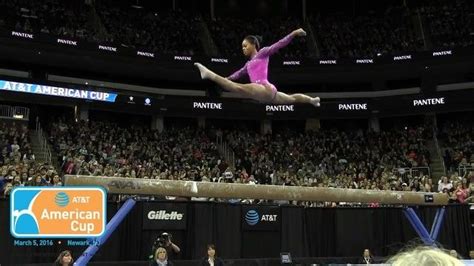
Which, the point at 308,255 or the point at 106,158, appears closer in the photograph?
the point at 308,255

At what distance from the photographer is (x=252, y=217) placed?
12.7 meters

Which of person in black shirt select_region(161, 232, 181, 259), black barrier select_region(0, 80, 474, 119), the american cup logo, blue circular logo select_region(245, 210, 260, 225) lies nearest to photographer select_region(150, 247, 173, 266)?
person in black shirt select_region(161, 232, 181, 259)

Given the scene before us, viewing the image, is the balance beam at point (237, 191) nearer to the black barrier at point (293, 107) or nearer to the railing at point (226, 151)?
the railing at point (226, 151)

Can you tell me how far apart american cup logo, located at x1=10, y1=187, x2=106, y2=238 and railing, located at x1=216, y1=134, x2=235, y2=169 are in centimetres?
1883

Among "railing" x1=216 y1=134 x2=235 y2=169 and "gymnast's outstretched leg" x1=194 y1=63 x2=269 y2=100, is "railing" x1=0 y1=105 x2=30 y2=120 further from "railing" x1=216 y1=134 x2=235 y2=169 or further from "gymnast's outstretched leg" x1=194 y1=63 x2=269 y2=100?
"gymnast's outstretched leg" x1=194 y1=63 x2=269 y2=100

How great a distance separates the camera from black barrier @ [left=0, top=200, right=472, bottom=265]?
10242 millimetres

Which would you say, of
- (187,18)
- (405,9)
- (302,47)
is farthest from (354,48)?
(187,18)

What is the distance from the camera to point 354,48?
30.3 meters

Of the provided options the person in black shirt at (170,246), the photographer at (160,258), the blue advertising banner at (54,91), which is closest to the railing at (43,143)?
the blue advertising banner at (54,91)

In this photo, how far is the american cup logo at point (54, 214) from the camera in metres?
6.70

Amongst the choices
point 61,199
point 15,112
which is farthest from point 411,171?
point 61,199

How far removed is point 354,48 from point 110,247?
2252cm

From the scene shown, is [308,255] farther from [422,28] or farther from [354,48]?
[422,28]

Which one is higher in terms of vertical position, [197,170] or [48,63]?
[48,63]
